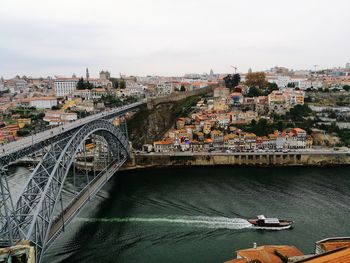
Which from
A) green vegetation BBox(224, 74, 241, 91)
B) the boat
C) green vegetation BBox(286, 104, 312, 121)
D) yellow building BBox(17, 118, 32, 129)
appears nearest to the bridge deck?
the boat

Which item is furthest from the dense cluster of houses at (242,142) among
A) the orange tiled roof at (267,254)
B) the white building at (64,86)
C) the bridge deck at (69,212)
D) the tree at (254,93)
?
the white building at (64,86)

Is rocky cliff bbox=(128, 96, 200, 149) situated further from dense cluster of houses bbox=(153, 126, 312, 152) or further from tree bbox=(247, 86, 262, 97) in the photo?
tree bbox=(247, 86, 262, 97)

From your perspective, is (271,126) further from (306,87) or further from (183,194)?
(306,87)

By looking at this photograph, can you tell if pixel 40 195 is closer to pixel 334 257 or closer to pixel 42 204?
pixel 42 204

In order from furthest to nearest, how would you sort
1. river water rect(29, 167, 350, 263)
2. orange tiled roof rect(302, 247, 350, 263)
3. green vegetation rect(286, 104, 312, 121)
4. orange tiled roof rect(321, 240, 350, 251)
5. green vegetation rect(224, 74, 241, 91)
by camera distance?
green vegetation rect(224, 74, 241, 91) < green vegetation rect(286, 104, 312, 121) < river water rect(29, 167, 350, 263) < orange tiled roof rect(321, 240, 350, 251) < orange tiled roof rect(302, 247, 350, 263)

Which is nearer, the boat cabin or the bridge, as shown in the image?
the bridge

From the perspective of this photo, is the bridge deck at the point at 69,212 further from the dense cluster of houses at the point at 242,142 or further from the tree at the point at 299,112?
the tree at the point at 299,112

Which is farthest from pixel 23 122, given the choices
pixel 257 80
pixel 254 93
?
pixel 257 80

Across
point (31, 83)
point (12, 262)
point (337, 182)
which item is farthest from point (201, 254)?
point (31, 83)
